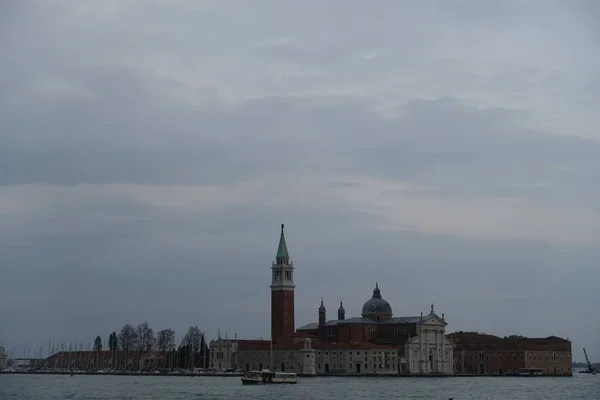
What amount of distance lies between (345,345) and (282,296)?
881cm

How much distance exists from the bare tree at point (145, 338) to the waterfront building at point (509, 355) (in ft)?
129

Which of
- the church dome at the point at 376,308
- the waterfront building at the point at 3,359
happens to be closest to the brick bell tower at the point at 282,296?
the church dome at the point at 376,308

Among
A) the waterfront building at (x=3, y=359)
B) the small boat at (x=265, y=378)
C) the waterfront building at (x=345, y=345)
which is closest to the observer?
the small boat at (x=265, y=378)

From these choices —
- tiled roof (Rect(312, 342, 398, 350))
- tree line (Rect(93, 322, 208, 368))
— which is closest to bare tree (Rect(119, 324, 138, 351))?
tree line (Rect(93, 322, 208, 368))

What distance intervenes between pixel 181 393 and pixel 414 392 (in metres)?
15.9

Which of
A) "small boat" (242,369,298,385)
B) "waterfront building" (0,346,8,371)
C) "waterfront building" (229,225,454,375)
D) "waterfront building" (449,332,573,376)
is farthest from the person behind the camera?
"waterfront building" (0,346,8,371)

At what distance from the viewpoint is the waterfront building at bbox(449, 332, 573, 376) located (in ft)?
381

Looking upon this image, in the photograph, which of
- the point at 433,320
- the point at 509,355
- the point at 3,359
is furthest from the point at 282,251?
the point at 3,359

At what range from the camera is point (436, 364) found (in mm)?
111625

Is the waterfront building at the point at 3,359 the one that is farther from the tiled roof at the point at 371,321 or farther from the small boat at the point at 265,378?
the small boat at the point at 265,378

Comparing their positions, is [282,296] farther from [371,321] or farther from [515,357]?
[515,357]

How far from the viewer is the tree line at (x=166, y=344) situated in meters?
119

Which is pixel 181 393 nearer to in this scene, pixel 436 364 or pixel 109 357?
pixel 436 364

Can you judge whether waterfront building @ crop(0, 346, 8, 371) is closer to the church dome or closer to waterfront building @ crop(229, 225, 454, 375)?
waterfront building @ crop(229, 225, 454, 375)
